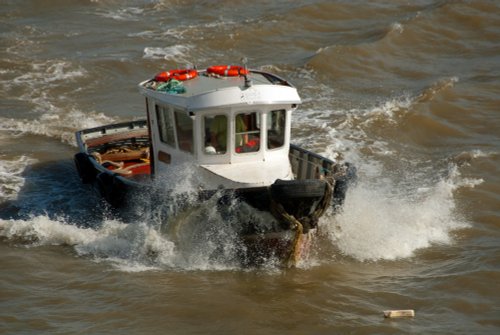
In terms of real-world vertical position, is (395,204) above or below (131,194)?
below

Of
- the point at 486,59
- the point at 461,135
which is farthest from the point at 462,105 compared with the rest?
the point at 486,59

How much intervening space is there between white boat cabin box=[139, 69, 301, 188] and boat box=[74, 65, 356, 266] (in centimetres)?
1

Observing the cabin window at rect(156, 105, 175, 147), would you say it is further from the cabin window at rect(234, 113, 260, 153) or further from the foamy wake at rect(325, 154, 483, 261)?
the foamy wake at rect(325, 154, 483, 261)

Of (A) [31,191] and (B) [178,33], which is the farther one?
(B) [178,33]

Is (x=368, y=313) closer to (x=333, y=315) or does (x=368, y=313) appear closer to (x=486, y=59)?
(x=333, y=315)

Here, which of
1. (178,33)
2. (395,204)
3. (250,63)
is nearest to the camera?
(395,204)

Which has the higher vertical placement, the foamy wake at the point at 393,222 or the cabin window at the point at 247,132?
the cabin window at the point at 247,132

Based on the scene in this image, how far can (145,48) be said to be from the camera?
24.5 metres

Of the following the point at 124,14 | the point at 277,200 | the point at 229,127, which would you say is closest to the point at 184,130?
the point at 229,127

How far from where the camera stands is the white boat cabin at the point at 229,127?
36.8ft

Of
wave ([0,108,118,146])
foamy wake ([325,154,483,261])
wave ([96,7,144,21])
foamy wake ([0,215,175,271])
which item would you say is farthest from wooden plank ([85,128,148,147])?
wave ([96,7,144,21])

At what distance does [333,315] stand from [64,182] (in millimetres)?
7194

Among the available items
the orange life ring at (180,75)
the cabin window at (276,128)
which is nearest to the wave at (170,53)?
the orange life ring at (180,75)

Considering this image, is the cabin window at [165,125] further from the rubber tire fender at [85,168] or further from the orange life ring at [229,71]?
the rubber tire fender at [85,168]
